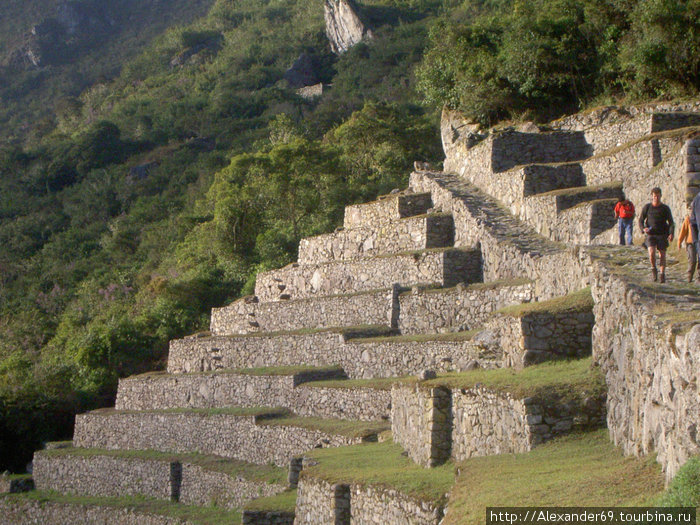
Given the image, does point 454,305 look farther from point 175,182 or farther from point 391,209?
point 175,182

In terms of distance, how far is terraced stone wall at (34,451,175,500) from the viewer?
77.5 ft

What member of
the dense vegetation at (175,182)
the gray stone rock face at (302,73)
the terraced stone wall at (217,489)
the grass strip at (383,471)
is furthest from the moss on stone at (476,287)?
the gray stone rock face at (302,73)

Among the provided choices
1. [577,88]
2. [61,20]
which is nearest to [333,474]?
[577,88]

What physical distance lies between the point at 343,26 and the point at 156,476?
64844mm

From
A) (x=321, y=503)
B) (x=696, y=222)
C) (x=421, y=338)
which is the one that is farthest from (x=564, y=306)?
(x=421, y=338)

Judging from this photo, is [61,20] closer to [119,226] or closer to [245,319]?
[119,226]

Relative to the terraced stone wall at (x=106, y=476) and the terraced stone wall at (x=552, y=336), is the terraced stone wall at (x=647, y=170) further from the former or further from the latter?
the terraced stone wall at (x=106, y=476)

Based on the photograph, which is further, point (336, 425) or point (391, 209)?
point (391, 209)

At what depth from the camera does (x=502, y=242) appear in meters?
20.2

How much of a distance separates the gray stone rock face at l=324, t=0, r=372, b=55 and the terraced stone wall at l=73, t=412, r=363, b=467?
5909 centimetres

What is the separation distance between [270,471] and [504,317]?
8.36 meters

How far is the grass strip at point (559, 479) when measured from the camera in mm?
8477

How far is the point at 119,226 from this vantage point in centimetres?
5706

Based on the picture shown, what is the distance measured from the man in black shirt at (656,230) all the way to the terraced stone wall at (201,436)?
7.40 m
